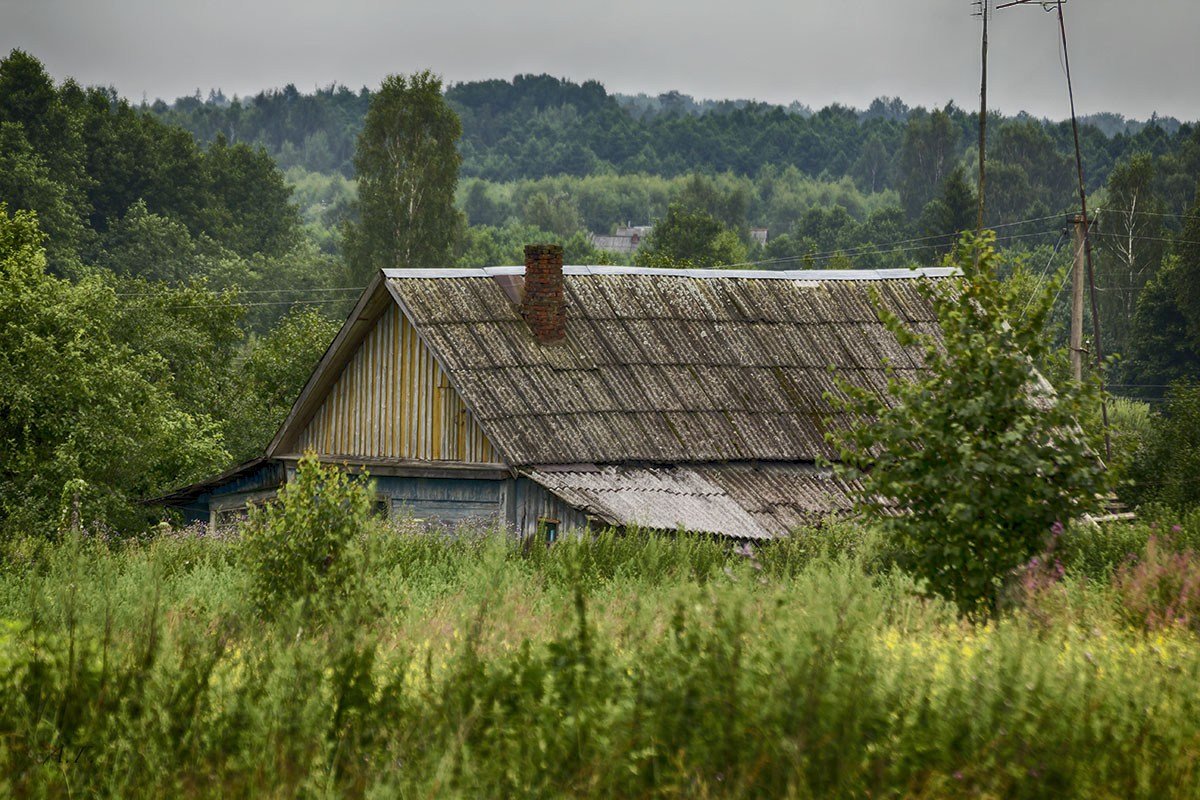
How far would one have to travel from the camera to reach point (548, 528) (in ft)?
65.4

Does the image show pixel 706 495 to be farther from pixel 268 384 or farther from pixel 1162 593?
pixel 268 384

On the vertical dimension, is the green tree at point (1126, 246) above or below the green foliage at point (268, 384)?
above

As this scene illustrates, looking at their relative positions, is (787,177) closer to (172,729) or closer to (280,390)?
(280,390)

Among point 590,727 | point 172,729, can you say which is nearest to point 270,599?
point 172,729

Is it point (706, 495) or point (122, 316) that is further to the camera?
point (122, 316)

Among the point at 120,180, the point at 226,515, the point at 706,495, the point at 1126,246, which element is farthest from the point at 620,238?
the point at 706,495

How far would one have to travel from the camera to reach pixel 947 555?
1003 centimetres

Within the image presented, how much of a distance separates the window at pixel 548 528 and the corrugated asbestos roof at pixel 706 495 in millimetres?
578

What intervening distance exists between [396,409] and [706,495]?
495 centimetres

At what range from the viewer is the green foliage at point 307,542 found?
34.6 ft

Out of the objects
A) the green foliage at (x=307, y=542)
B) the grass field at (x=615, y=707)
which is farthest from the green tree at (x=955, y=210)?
the grass field at (x=615, y=707)

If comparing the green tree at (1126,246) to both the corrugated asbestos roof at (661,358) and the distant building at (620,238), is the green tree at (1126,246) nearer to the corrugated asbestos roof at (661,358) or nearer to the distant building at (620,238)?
the corrugated asbestos roof at (661,358)

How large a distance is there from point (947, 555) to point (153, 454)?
857 inches

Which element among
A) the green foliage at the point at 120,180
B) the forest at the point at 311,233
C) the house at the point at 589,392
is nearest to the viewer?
the house at the point at 589,392
